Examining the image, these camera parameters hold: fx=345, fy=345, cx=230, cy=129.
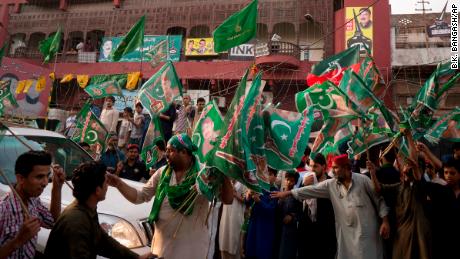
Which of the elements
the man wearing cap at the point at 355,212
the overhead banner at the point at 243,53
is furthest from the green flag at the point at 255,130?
the overhead banner at the point at 243,53

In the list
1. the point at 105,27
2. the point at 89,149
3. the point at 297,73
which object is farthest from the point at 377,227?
the point at 105,27

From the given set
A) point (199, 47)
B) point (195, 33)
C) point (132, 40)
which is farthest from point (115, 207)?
point (195, 33)

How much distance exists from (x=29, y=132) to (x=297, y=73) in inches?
540

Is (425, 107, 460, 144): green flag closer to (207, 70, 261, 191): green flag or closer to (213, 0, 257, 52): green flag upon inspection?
(207, 70, 261, 191): green flag

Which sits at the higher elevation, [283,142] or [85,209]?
[283,142]

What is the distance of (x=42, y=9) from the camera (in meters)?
22.5

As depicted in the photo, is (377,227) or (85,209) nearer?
(85,209)

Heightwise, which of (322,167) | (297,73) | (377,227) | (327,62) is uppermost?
(297,73)

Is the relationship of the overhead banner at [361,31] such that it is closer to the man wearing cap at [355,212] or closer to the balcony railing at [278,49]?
the balcony railing at [278,49]

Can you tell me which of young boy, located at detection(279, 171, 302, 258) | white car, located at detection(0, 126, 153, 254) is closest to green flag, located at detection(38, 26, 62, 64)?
white car, located at detection(0, 126, 153, 254)

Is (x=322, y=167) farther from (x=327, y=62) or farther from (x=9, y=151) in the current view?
(x=9, y=151)

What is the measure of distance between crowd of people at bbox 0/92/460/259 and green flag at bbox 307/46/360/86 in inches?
53.9

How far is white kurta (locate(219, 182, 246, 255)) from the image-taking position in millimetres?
4883

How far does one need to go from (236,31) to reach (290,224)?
3.65 meters
